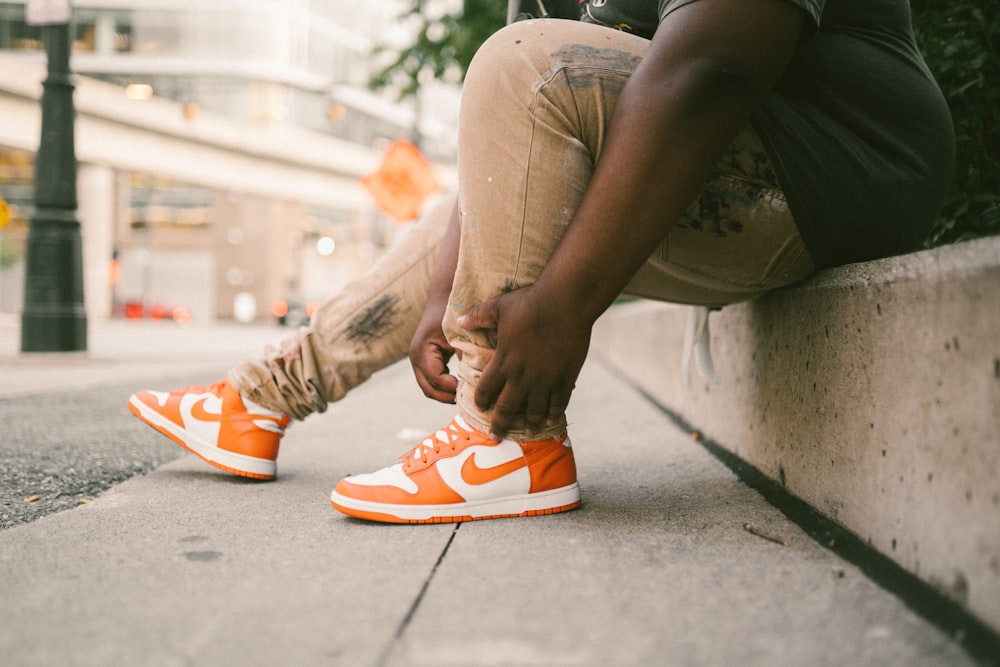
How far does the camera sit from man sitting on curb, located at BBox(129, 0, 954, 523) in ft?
4.23

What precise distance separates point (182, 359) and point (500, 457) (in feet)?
23.0

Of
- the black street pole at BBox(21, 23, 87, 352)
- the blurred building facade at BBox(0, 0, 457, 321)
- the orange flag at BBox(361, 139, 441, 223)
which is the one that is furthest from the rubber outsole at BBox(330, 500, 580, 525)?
the blurred building facade at BBox(0, 0, 457, 321)

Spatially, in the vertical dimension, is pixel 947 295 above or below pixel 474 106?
below

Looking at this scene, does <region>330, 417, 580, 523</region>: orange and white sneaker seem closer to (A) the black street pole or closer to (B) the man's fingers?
(B) the man's fingers

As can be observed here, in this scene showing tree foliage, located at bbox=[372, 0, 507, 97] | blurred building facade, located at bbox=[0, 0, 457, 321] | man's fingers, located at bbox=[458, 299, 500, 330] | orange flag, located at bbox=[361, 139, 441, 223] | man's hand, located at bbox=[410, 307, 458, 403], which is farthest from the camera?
blurred building facade, located at bbox=[0, 0, 457, 321]

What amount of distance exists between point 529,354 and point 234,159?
107 feet

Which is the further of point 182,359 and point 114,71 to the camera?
point 114,71

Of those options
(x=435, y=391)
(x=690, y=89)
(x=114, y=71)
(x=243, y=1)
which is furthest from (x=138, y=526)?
(x=114, y=71)

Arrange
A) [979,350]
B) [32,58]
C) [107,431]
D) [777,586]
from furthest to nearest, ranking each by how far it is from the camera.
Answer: [32,58] < [107,431] < [777,586] < [979,350]

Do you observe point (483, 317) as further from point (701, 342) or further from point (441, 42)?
point (441, 42)

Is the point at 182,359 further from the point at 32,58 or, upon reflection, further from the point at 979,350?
the point at 32,58

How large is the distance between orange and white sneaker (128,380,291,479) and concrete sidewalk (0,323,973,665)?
→ 0.09 metres

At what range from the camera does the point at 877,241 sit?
1.55 metres

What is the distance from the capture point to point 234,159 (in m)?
31.5
